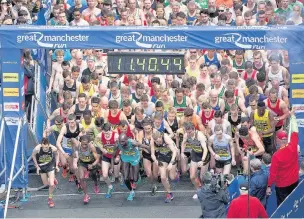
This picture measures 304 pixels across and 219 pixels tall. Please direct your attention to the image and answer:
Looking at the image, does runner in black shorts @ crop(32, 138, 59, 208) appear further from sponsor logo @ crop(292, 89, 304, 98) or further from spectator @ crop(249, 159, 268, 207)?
sponsor logo @ crop(292, 89, 304, 98)

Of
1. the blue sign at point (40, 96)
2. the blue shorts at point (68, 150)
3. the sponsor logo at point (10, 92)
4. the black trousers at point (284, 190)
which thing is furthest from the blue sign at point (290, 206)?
the blue sign at point (40, 96)

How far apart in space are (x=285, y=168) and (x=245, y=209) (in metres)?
2.00

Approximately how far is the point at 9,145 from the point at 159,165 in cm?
294

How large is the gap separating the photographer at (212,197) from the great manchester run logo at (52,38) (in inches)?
145

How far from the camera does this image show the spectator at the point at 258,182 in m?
18.4

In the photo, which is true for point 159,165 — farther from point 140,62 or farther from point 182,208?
point 140,62

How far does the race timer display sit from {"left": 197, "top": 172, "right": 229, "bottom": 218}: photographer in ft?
7.77

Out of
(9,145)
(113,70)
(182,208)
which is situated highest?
(113,70)

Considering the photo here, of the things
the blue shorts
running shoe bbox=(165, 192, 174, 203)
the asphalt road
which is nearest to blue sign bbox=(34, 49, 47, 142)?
the blue shorts

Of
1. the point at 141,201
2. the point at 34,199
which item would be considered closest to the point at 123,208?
the point at 141,201

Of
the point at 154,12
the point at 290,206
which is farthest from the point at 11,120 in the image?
the point at 154,12

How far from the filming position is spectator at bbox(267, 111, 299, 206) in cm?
1842

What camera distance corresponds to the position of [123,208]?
20438mm

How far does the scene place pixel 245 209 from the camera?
16.9 meters
